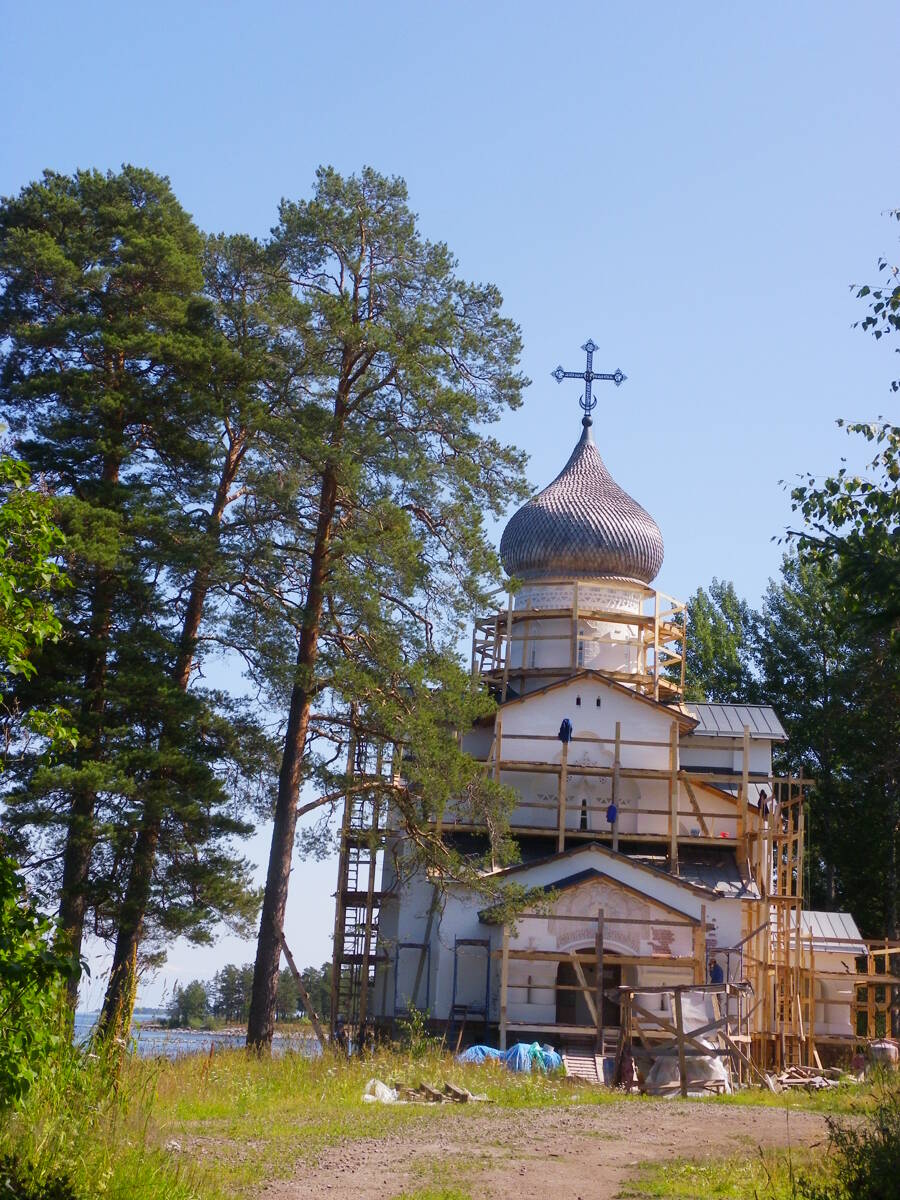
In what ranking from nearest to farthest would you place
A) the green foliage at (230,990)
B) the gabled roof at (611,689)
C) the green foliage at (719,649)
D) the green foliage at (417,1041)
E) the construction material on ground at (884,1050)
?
the green foliage at (417,1041), the construction material on ground at (884,1050), the gabled roof at (611,689), the green foliage at (719,649), the green foliage at (230,990)

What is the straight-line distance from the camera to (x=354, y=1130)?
12.3 metres

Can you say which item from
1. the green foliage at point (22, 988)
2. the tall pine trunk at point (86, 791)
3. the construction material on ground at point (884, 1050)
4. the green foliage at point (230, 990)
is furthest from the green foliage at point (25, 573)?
the green foliage at point (230, 990)

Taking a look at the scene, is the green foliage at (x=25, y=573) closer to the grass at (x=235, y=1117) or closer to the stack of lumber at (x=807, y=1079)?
the grass at (x=235, y=1117)

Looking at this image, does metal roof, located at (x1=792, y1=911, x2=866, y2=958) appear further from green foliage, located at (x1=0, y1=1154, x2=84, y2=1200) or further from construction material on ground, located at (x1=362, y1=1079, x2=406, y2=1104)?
green foliage, located at (x1=0, y1=1154, x2=84, y2=1200)

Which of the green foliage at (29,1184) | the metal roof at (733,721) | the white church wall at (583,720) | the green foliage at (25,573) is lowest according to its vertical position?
the green foliage at (29,1184)

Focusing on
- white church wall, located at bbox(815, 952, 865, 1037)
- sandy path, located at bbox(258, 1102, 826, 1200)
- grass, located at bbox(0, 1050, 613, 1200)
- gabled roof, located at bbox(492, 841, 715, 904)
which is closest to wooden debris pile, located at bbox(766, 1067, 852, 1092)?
gabled roof, located at bbox(492, 841, 715, 904)

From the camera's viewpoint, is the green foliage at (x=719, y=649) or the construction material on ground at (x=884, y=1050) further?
the green foliage at (x=719, y=649)

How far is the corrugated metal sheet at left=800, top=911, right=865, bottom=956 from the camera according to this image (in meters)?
32.8

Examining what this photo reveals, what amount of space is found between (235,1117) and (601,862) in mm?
14648

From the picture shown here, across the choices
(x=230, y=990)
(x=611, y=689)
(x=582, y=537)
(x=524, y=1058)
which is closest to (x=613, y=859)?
(x=611, y=689)

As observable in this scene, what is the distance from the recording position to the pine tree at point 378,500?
19109 millimetres

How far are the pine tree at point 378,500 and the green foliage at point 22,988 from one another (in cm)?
1017

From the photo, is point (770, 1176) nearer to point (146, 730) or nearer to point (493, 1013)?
point (146, 730)

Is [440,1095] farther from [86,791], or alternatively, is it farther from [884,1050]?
[884,1050]
